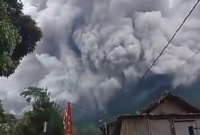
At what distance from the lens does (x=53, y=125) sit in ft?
109

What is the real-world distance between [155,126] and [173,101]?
405 centimetres

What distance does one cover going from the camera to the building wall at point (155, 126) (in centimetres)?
1784

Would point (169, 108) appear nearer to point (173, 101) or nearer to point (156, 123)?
point (173, 101)

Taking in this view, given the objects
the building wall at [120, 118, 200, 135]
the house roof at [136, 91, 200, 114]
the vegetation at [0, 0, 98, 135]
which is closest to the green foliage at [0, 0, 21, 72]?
the vegetation at [0, 0, 98, 135]

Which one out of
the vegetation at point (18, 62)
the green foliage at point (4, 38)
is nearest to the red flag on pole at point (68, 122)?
the vegetation at point (18, 62)

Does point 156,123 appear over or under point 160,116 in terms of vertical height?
under

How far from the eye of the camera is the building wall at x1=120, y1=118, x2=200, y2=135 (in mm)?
17844

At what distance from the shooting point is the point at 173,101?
2131 cm

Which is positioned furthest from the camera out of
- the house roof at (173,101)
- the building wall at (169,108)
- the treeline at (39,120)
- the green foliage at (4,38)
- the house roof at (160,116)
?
the treeline at (39,120)

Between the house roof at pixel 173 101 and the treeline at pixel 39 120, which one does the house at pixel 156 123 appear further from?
the treeline at pixel 39 120

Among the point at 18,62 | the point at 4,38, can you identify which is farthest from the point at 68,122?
the point at 4,38

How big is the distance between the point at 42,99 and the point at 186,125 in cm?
2723

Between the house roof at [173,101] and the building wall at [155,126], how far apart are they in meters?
2.28

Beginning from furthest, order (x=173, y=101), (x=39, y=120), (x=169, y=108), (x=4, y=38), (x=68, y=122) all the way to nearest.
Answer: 1. (x=39, y=120)
2. (x=68, y=122)
3. (x=173, y=101)
4. (x=169, y=108)
5. (x=4, y=38)
